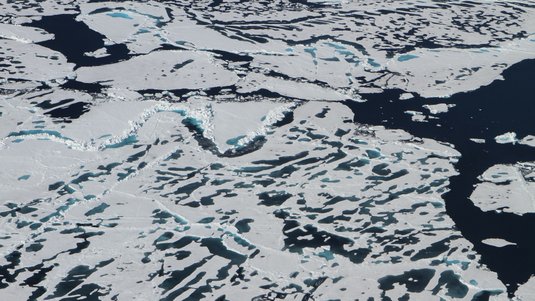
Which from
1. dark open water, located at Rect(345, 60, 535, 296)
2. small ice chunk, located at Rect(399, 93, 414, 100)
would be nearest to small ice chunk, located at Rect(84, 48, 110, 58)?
dark open water, located at Rect(345, 60, 535, 296)

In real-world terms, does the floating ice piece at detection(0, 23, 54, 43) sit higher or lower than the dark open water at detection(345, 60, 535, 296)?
higher

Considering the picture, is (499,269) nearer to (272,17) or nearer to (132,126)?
(132,126)

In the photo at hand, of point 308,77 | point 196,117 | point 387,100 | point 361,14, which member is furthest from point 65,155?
point 361,14

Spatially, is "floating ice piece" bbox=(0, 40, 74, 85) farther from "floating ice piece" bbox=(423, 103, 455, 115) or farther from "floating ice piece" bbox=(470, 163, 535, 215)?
"floating ice piece" bbox=(470, 163, 535, 215)

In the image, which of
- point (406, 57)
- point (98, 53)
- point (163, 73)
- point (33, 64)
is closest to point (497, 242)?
point (406, 57)

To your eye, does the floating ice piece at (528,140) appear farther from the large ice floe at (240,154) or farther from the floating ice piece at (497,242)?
the floating ice piece at (497,242)

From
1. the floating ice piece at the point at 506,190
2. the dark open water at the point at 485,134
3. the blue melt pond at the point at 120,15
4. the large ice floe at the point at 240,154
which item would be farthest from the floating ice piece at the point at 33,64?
the floating ice piece at the point at 506,190
